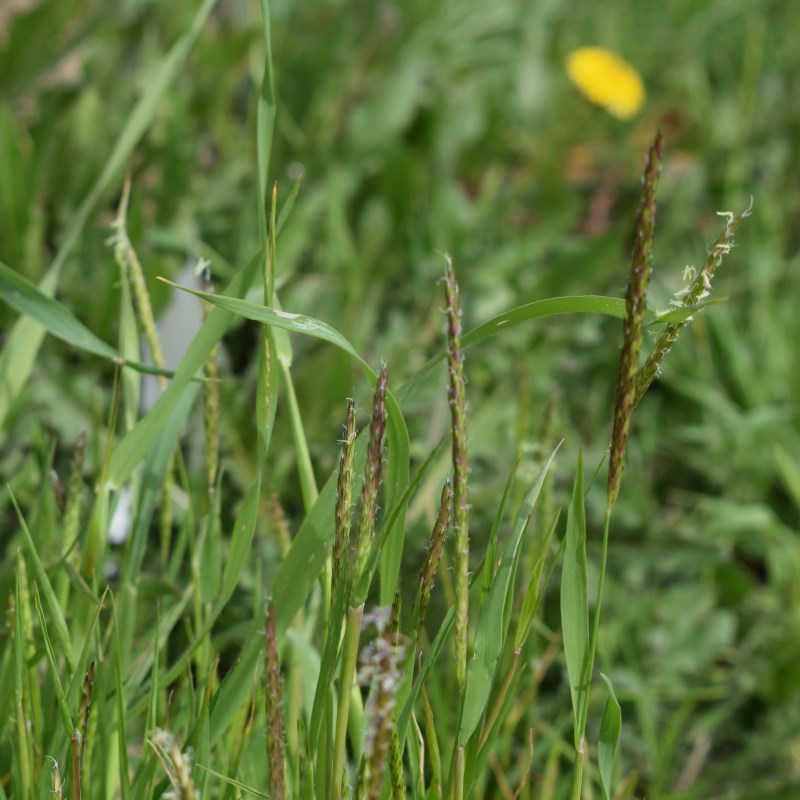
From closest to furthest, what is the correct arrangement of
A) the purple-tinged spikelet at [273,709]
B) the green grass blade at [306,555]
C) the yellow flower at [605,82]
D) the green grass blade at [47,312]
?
the purple-tinged spikelet at [273,709] → the green grass blade at [306,555] → the green grass blade at [47,312] → the yellow flower at [605,82]

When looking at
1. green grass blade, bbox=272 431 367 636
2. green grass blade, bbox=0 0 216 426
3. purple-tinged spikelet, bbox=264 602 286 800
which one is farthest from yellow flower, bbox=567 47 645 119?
purple-tinged spikelet, bbox=264 602 286 800

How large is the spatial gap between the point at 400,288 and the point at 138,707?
4.49 ft

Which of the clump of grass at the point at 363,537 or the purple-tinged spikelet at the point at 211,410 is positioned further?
the purple-tinged spikelet at the point at 211,410

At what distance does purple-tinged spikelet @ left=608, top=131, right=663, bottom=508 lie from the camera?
633 mm

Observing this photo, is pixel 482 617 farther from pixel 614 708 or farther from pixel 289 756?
pixel 289 756

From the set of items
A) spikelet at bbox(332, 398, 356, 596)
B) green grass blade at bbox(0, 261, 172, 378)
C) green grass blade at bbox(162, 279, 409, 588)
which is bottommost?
spikelet at bbox(332, 398, 356, 596)

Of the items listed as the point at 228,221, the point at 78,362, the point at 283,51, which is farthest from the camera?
the point at 283,51

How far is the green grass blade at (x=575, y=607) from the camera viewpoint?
2.59 feet

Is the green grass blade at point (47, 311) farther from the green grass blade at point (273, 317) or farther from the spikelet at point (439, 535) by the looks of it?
the spikelet at point (439, 535)

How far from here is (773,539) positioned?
5.79ft

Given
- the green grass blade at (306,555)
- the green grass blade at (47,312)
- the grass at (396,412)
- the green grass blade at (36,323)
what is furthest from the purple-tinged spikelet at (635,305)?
the green grass blade at (36,323)

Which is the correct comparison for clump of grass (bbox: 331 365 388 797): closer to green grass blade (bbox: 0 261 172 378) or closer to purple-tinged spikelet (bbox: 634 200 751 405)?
purple-tinged spikelet (bbox: 634 200 751 405)

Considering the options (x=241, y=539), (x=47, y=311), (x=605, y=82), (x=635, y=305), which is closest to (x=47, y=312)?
(x=47, y=311)

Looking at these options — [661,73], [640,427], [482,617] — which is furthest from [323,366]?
[661,73]
